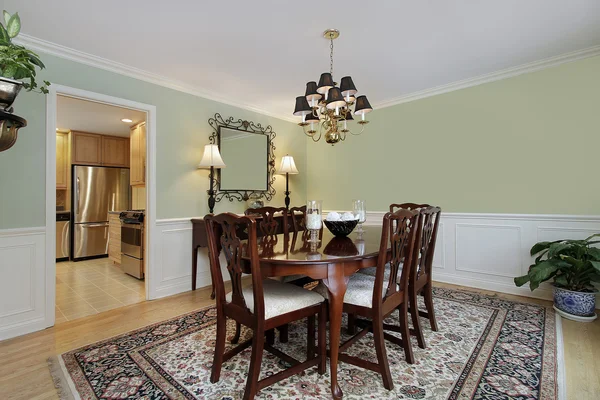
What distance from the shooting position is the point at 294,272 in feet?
5.04

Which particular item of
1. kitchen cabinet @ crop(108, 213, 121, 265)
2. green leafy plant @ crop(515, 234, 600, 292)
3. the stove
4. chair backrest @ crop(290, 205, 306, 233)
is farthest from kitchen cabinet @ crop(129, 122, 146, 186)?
green leafy plant @ crop(515, 234, 600, 292)

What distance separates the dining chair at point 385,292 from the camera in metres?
1.60

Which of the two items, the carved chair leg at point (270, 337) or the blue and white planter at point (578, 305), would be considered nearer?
the carved chair leg at point (270, 337)

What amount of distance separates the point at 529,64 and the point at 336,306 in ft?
10.3

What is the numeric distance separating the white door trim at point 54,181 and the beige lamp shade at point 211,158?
51 centimetres

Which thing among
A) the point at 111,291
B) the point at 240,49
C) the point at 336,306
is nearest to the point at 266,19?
the point at 240,49

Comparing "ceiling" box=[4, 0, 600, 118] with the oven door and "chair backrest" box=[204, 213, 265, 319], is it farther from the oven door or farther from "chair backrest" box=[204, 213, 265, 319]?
the oven door

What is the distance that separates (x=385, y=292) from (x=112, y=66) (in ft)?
10.1

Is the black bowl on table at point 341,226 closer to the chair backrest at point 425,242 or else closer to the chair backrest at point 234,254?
the chair backrest at point 425,242

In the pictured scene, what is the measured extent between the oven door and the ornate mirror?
1198mm

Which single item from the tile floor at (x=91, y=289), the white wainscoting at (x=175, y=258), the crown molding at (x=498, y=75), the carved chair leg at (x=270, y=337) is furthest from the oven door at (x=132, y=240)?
the crown molding at (x=498, y=75)

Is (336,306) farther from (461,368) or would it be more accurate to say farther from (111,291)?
(111,291)

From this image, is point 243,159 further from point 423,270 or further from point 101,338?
point 423,270

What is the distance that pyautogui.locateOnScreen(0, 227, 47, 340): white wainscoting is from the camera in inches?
89.7
